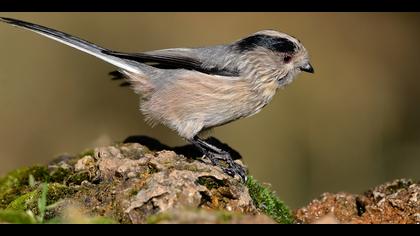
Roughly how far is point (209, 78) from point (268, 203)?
183 centimetres

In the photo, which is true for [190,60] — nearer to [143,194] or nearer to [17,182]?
[17,182]

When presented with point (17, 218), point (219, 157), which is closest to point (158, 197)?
point (17, 218)

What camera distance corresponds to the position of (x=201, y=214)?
362 centimetres

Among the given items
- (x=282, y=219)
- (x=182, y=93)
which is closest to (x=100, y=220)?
(x=282, y=219)

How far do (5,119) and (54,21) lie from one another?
1.84 metres

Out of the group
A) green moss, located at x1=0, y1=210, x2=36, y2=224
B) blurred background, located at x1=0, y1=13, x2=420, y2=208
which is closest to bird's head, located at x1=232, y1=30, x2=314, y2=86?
green moss, located at x1=0, y1=210, x2=36, y2=224


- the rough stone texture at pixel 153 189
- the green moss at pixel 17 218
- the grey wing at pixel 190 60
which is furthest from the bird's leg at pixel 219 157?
the green moss at pixel 17 218

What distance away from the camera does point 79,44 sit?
6.78 meters

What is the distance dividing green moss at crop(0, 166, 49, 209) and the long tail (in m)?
1.31

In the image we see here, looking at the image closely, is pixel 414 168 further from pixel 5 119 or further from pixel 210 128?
pixel 5 119

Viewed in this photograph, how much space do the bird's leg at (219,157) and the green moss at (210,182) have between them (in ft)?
2.92

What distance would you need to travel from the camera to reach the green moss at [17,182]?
5441 millimetres

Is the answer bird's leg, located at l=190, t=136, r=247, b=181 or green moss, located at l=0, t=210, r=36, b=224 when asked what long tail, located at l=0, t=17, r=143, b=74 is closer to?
bird's leg, located at l=190, t=136, r=247, b=181

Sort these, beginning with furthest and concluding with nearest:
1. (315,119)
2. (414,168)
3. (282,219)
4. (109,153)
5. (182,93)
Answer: (315,119) → (414,168) → (182,93) → (109,153) → (282,219)
